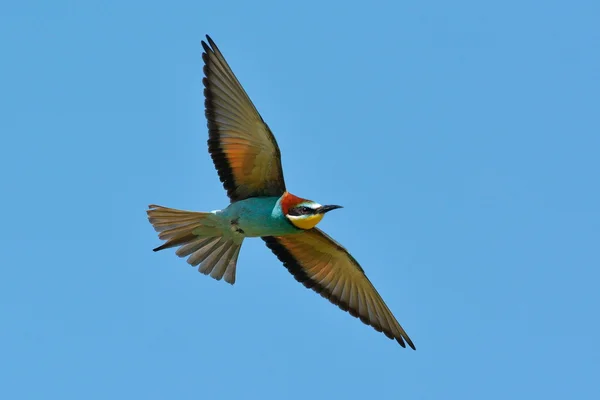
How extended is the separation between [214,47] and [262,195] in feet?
3.33

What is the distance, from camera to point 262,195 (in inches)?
300

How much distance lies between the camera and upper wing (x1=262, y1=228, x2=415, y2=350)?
27.0ft

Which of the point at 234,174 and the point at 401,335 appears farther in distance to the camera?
the point at 401,335

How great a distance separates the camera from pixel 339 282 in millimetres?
8305

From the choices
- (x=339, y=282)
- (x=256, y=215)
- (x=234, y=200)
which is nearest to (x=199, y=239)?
(x=234, y=200)

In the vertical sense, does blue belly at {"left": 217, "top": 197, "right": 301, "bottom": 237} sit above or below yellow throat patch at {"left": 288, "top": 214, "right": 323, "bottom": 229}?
below

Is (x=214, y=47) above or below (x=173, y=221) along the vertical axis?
above

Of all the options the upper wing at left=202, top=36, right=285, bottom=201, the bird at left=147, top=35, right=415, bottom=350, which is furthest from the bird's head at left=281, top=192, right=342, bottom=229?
the upper wing at left=202, top=36, right=285, bottom=201

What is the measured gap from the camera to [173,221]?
7605 millimetres

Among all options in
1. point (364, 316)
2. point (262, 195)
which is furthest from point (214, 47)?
point (364, 316)

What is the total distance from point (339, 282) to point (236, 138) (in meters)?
1.44

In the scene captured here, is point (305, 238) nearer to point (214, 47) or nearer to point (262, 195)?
point (262, 195)

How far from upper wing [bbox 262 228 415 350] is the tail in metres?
0.52

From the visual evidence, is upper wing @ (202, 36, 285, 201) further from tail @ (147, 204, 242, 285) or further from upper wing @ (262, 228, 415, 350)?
upper wing @ (262, 228, 415, 350)
